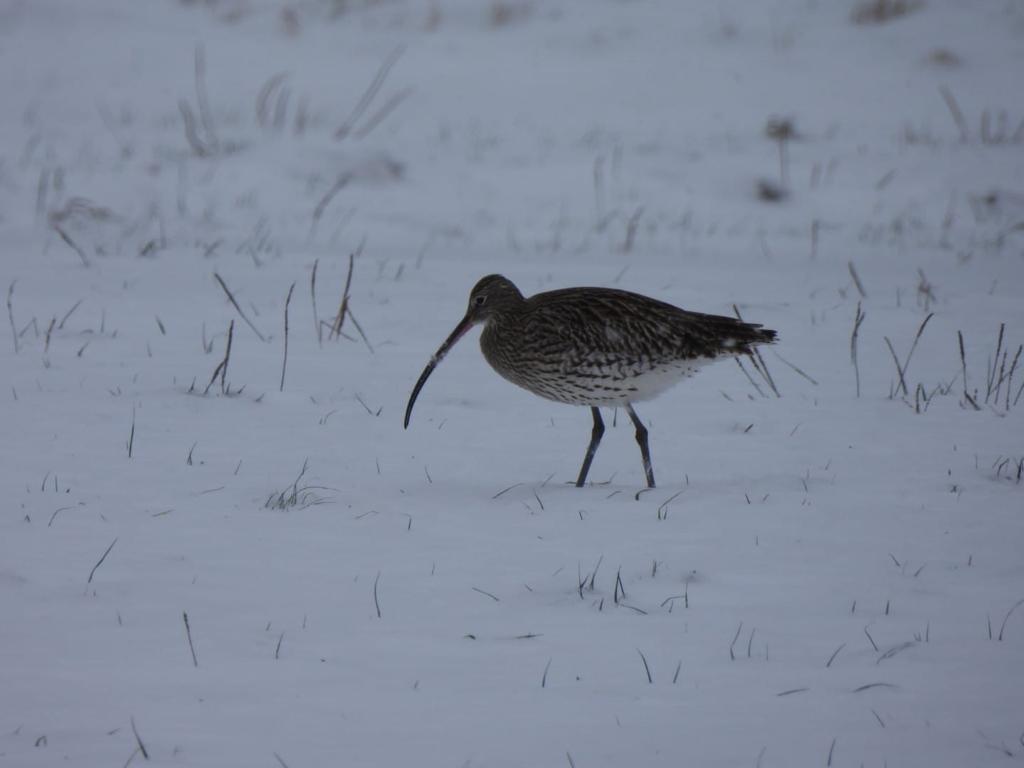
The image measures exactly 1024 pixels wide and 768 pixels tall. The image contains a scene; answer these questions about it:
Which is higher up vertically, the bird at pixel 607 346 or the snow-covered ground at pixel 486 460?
the bird at pixel 607 346

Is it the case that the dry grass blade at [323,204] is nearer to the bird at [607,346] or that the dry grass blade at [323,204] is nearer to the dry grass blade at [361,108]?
the dry grass blade at [361,108]

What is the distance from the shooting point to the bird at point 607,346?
5508 mm

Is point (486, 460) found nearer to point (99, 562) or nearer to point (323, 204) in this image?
point (99, 562)

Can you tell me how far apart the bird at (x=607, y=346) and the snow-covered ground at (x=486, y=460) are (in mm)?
392

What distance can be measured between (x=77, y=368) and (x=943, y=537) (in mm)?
4347

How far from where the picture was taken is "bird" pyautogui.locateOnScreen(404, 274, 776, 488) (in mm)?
5508

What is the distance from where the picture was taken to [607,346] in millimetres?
5473

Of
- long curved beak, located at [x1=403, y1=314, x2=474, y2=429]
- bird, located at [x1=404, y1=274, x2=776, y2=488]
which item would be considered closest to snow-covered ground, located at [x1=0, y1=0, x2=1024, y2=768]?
long curved beak, located at [x1=403, y1=314, x2=474, y2=429]

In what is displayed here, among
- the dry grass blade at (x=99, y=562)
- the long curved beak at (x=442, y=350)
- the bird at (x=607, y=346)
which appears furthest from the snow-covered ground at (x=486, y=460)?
the bird at (x=607, y=346)

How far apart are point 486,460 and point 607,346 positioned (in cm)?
81

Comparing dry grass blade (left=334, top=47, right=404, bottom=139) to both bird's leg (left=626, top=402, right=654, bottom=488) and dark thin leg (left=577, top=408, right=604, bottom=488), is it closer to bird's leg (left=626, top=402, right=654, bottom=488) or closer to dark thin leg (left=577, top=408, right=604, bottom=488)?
dark thin leg (left=577, top=408, right=604, bottom=488)

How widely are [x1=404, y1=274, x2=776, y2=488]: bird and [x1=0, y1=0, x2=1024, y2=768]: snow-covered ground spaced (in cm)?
39

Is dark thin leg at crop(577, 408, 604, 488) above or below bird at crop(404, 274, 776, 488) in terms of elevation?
below

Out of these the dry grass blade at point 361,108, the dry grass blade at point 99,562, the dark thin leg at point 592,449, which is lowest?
the dark thin leg at point 592,449
